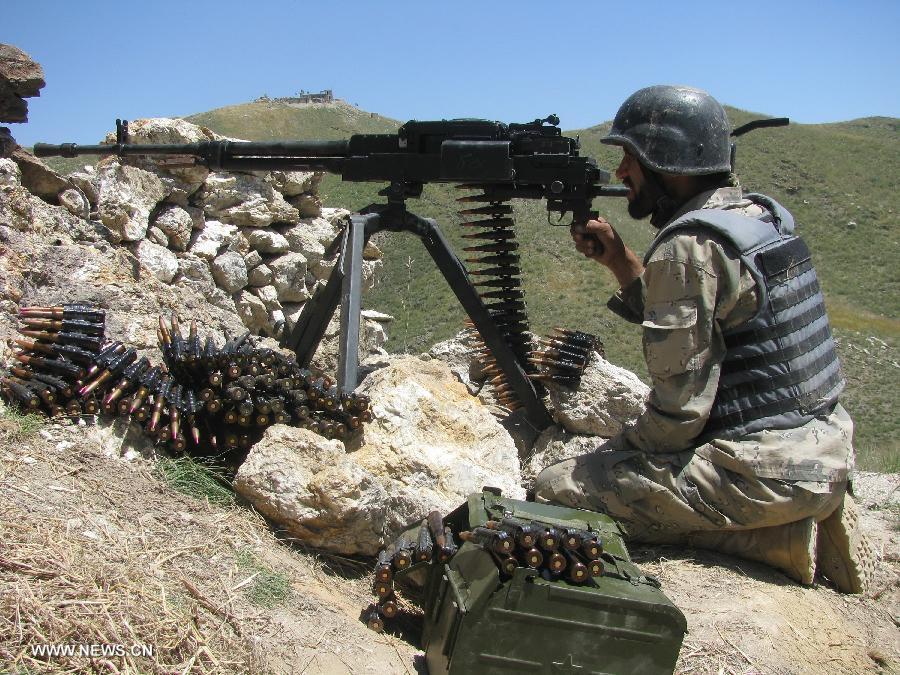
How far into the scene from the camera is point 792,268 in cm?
383

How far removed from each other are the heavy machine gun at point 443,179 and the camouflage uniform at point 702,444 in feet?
3.80

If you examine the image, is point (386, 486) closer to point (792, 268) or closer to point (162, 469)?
point (162, 469)

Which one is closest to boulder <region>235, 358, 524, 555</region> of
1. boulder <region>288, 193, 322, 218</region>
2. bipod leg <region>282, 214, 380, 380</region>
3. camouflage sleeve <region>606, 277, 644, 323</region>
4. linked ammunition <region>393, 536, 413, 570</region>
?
bipod leg <region>282, 214, 380, 380</region>

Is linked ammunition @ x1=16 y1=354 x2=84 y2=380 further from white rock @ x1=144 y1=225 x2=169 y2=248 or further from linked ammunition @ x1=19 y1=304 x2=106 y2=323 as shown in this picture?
white rock @ x1=144 y1=225 x2=169 y2=248

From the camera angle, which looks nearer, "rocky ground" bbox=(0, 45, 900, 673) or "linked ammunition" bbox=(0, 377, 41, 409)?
"rocky ground" bbox=(0, 45, 900, 673)

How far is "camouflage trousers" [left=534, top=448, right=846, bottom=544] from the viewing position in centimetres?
375

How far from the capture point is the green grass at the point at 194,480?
3.91 metres

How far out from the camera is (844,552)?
13.6ft

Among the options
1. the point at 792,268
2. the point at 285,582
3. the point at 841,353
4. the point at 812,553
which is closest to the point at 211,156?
the point at 285,582

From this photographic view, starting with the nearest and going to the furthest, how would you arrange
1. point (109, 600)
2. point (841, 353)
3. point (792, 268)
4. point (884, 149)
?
point (109, 600) < point (792, 268) < point (841, 353) < point (884, 149)

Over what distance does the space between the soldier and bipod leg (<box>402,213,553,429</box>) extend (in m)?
1.29

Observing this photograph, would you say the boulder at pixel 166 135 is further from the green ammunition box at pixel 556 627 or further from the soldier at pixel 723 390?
the green ammunition box at pixel 556 627

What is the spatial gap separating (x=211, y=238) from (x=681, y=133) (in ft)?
14.1

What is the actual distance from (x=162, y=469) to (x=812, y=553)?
3.39 metres
